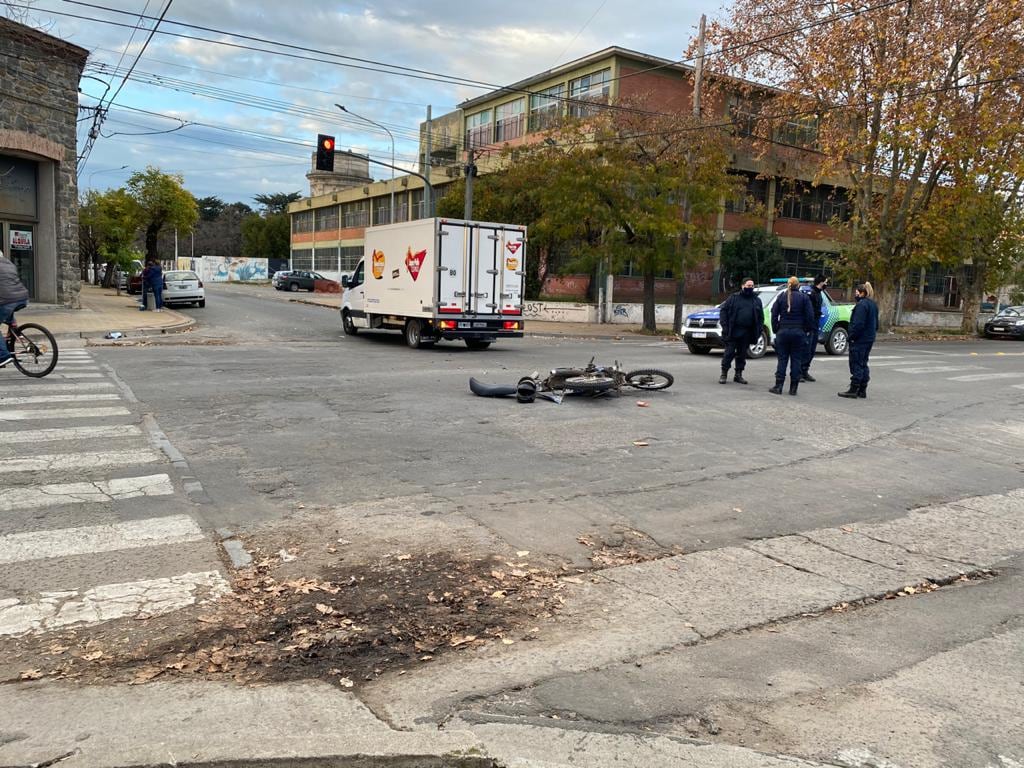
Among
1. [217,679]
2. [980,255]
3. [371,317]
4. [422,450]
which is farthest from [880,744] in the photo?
[980,255]

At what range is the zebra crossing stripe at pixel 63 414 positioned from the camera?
869cm

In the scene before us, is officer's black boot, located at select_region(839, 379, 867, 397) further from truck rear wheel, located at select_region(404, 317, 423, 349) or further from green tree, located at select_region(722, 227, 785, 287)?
green tree, located at select_region(722, 227, 785, 287)

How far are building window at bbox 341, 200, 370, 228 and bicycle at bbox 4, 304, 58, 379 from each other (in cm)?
5705

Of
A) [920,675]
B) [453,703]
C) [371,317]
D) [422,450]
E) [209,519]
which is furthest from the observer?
[371,317]

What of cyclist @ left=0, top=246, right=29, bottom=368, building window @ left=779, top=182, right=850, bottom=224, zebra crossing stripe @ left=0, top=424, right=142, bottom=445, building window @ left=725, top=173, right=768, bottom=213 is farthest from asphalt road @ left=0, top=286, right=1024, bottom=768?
building window @ left=779, top=182, right=850, bottom=224

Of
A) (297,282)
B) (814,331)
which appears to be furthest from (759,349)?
(297,282)

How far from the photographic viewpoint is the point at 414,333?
61.8 feet

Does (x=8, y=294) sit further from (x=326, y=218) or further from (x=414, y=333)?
(x=326, y=218)

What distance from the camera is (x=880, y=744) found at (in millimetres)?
3234

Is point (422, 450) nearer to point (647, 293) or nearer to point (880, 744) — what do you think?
point (880, 744)

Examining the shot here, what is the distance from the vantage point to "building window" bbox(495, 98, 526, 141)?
48500 millimetres

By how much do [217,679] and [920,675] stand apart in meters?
Result: 3.31

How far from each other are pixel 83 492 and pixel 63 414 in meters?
3.25

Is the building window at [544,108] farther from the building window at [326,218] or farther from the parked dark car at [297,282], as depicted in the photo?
the building window at [326,218]
